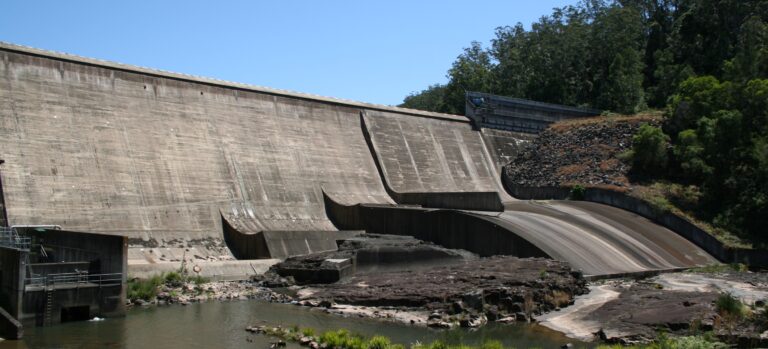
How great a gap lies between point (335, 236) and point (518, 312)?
45.2 ft

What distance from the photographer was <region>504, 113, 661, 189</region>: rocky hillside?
148 ft

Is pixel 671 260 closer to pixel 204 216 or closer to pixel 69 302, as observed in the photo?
pixel 204 216

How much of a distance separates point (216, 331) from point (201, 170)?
1670 centimetres

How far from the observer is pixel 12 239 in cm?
2594

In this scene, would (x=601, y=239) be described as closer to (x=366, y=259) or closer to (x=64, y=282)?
(x=366, y=259)

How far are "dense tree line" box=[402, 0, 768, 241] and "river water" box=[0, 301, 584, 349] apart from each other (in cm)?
2293

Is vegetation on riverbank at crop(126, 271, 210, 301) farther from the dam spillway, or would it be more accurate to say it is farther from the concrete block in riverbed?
the concrete block in riverbed

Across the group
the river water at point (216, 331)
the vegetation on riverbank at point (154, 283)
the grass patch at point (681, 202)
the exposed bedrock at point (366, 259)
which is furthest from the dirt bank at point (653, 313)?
the vegetation on riverbank at point (154, 283)

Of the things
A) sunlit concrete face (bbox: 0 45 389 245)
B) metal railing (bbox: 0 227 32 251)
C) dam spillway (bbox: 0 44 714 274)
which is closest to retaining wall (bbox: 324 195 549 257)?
dam spillway (bbox: 0 44 714 274)

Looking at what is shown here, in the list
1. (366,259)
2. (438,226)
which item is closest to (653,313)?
(366,259)

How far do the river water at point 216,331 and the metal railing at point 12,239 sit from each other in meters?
4.16

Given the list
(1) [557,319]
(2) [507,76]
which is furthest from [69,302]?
(2) [507,76]

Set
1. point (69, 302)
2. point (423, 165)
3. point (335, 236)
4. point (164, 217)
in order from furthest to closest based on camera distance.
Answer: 1. point (423, 165)
2. point (335, 236)
3. point (164, 217)
4. point (69, 302)

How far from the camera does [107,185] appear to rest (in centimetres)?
3212
